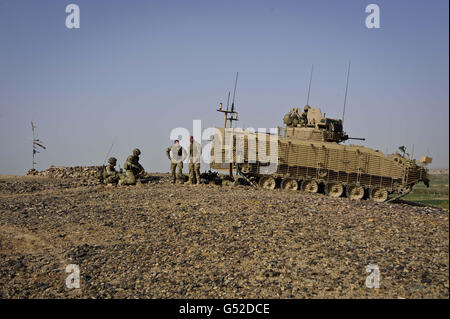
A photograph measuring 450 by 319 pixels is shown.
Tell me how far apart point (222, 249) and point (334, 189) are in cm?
1095

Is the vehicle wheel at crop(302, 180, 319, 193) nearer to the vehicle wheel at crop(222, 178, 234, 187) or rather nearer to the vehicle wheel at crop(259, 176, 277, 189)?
the vehicle wheel at crop(259, 176, 277, 189)

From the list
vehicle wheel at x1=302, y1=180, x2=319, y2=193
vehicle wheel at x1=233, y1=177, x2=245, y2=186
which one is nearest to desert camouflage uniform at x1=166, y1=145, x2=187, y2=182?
vehicle wheel at x1=233, y1=177, x2=245, y2=186

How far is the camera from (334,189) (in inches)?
712

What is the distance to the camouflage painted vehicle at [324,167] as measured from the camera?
58.5 feet

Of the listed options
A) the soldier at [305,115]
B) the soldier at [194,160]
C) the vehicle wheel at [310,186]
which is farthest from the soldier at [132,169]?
the soldier at [305,115]

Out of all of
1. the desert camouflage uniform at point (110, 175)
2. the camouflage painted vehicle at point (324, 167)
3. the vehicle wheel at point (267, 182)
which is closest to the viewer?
the camouflage painted vehicle at point (324, 167)

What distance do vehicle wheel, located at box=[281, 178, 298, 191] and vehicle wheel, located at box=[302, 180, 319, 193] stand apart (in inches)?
17.4

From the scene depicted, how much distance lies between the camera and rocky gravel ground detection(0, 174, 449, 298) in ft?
21.7

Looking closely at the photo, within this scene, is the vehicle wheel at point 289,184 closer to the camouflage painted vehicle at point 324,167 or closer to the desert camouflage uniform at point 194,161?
the camouflage painted vehicle at point 324,167

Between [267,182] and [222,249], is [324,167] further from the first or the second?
[222,249]

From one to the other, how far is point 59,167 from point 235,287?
818 inches

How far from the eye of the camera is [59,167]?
24391 mm

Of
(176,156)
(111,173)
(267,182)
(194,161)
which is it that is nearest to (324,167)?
(267,182)

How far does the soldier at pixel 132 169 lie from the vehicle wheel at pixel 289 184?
→ 7.18 meters
